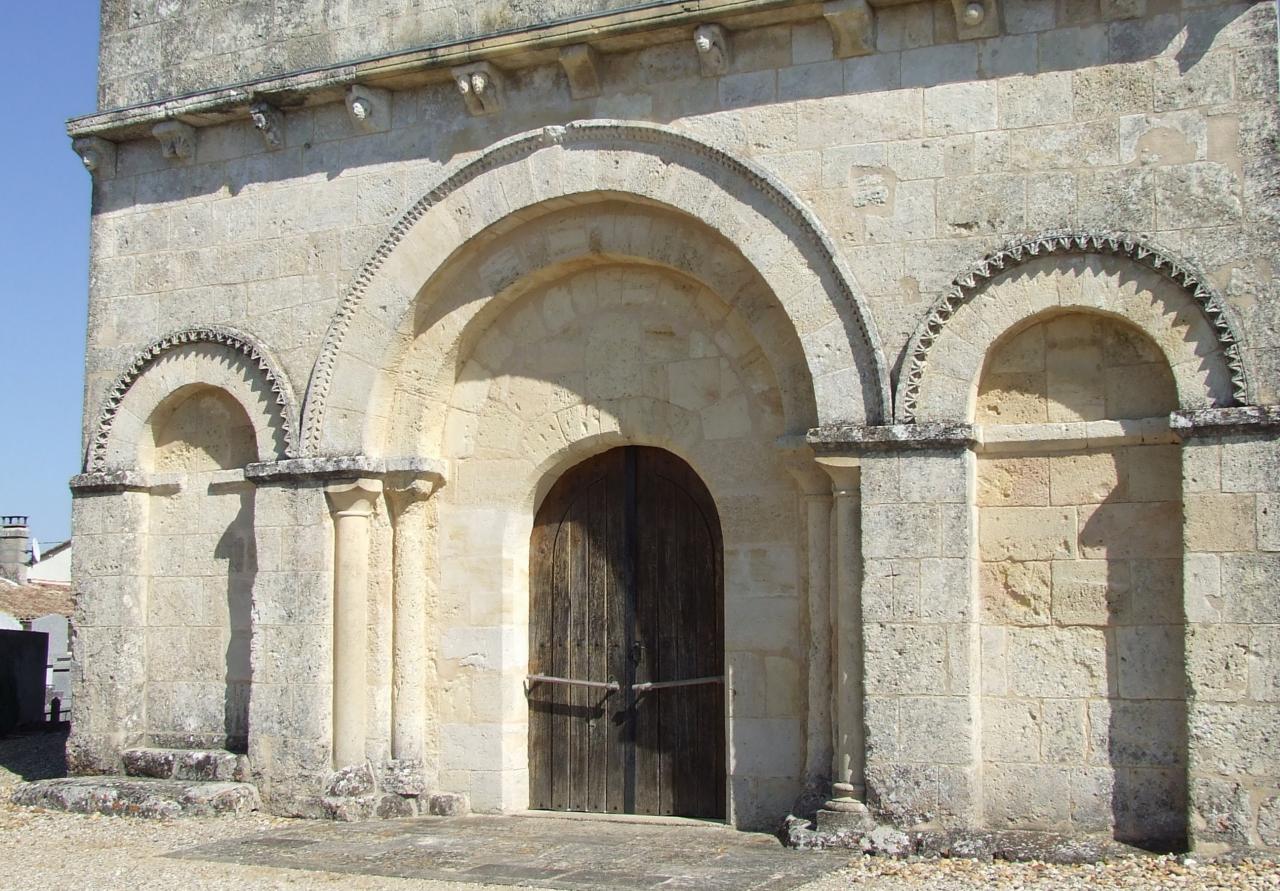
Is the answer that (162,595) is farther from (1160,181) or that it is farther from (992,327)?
(1160,181)

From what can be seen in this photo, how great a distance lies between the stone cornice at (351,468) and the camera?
9021mm

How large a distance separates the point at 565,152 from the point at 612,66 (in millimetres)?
568

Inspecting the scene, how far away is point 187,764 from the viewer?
9367mm

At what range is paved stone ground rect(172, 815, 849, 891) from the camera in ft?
22.8

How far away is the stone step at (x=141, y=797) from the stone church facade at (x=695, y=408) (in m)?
0.26

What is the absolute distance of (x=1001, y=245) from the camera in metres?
7.58

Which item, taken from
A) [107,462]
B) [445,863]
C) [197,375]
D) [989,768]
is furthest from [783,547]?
[107,462]

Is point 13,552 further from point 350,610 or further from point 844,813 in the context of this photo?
point 844,813

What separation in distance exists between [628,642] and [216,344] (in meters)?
3.36

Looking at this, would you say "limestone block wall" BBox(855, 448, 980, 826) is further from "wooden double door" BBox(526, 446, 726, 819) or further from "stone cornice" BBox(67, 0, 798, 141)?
"stone cornice" BBox(67, 0, 798, 141)

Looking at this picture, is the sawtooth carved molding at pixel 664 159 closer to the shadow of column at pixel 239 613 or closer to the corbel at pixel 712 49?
the corbel at pixel 712 49

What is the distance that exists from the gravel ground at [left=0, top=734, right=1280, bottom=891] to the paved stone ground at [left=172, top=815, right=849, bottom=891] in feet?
0.56

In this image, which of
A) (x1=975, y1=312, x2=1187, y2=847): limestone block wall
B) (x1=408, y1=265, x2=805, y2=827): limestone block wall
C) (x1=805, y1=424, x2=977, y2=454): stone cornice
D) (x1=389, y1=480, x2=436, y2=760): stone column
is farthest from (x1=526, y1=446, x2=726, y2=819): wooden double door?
(x1=975, y1=312, x2=1187, y2=847): limestone block wall

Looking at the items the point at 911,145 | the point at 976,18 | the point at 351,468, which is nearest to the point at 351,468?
the point at 351,468
